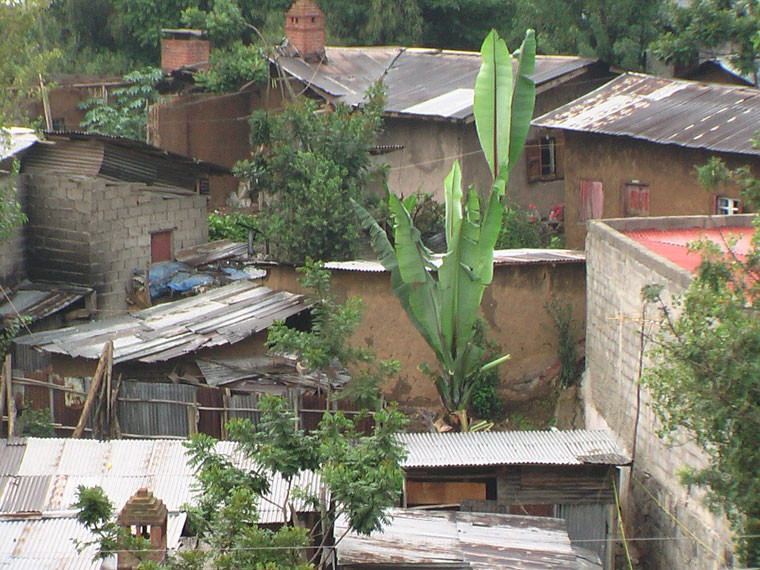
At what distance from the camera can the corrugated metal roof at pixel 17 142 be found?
1753 cm

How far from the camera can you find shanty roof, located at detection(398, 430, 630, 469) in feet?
36.5

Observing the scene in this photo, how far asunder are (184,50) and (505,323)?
51.3ft

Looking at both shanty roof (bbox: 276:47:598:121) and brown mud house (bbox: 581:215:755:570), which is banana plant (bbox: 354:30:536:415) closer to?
brown mud house (bbox: 581:215:755:570)

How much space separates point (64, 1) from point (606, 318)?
25959mm

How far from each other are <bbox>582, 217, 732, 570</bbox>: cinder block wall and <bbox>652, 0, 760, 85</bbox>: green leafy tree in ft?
24.7

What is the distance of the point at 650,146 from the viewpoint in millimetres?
17234

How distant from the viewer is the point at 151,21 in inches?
1309

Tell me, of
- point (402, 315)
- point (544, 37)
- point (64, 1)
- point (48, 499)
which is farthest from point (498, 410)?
point (64, 1)

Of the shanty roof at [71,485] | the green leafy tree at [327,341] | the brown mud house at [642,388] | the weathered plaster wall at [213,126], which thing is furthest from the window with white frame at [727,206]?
the weathered plaster wall at [213,126]

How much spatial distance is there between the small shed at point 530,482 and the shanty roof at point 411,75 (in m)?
9.78

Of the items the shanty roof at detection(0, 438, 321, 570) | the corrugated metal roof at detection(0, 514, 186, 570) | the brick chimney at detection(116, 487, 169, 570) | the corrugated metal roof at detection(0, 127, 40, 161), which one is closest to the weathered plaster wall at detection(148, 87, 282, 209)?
the corrugated metal roof at detection(0, 127, 40, 161)

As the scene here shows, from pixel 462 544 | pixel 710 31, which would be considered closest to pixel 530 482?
pixel 462 544

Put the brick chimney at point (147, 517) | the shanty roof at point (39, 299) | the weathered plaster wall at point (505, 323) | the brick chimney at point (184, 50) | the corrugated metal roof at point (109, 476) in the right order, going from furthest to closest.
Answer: the brick chimney at point (184, 50), the shanty roof at point (39, 299), the weathered plaster wall at point (505, 323), the corrugated metal roof at point (109, 476), the brick chimney at point (147, 517)

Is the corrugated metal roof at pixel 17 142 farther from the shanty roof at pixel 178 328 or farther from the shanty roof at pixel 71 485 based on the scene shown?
the shanty roof at pixel 71 485
